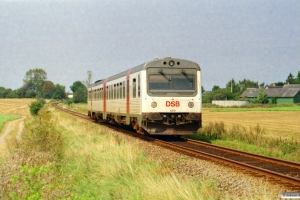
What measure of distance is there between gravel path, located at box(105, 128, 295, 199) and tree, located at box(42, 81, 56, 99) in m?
148

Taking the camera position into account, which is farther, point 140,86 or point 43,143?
point 140,86

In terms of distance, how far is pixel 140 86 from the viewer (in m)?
17.5

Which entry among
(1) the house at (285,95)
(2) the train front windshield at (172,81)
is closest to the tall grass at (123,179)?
(2) the train front windshield at (172,81)

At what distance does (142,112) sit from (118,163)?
23.1 feet

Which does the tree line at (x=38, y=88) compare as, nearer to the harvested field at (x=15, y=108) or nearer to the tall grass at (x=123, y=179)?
the harvested field at (x=15, y=108)

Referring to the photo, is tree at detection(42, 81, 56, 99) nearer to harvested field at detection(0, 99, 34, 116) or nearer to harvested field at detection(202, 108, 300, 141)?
harvested field at detection(0, 99, 34, 116)

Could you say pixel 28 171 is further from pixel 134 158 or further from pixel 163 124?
pixel 163 124

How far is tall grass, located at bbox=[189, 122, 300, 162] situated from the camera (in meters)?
14.4

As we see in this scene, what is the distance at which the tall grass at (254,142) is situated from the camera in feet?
47.3

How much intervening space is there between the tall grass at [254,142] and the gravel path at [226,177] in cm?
348

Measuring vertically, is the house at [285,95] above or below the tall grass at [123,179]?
above

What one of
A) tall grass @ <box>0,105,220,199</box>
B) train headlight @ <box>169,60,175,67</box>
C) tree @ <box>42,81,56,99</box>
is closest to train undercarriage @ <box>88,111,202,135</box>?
train headlight @ <box>169,60,175,67</box>

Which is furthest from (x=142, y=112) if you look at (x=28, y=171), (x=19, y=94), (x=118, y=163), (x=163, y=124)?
(x=19, y=94)

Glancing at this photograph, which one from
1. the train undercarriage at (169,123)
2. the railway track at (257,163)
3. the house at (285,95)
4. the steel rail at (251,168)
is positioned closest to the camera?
the steel rail at (251,168)
